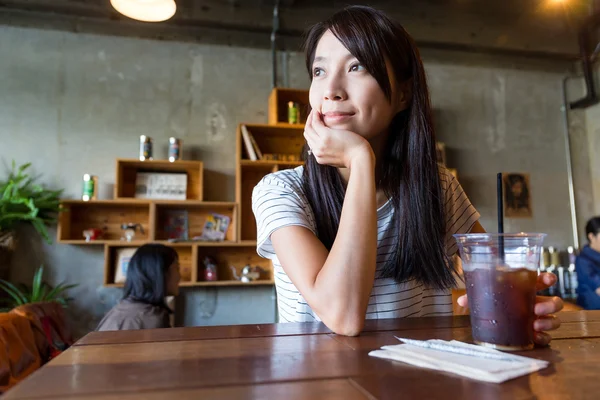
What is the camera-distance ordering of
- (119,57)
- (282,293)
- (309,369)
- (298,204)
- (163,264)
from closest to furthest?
(309,369) → (298,204) → (282,293) → (163,264) → (119,57)

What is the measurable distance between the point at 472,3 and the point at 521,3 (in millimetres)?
412

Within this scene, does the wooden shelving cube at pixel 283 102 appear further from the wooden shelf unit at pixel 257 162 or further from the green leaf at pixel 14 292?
the green leaf at pixel 14 292

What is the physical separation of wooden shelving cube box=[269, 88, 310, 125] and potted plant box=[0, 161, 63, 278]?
68.8 inches

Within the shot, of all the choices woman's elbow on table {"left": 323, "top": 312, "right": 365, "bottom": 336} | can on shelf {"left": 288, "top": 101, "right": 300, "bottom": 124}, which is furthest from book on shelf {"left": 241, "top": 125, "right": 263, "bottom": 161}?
woman's elbow on table {"left": 323, "top": 312, "right": 365, "bottom": 336}

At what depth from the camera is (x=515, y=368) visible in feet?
1.62

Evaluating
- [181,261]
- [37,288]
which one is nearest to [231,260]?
[181,261]

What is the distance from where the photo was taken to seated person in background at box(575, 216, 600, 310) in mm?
3488

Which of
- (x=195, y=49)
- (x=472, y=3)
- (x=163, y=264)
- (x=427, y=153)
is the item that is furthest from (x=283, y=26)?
(x=427, y=153)

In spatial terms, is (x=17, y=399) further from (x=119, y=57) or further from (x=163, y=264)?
(x=119, y=57)

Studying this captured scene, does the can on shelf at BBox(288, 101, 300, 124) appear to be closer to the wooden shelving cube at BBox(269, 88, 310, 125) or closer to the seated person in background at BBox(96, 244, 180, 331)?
the wooden shelving cube at BBox(269, 88, 310, 125)

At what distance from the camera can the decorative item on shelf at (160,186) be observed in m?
3.50

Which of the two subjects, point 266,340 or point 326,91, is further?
point 326,91

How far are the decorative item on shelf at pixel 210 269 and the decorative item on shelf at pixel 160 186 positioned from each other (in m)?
0.53

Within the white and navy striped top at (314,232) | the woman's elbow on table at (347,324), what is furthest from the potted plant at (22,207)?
the woman's elbow on table at (347,324)
